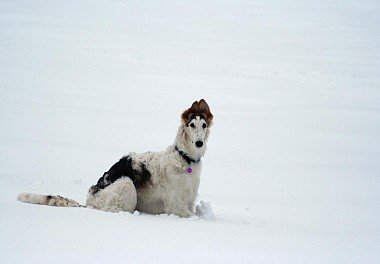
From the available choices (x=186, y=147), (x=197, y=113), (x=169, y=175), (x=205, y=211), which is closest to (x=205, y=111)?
(x=197, y=113)

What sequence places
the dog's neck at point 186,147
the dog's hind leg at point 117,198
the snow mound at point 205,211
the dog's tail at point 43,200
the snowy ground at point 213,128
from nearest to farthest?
1. the snowy ground at point 213,128
2. the dog's tail at point 43,200
3. the dog's hind leg at point 117,198
4. the snow mound at point 205,211
5. the dog's neck at point 186,147

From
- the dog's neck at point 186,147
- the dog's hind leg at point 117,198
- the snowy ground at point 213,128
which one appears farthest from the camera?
the dog's neck at point 186,147

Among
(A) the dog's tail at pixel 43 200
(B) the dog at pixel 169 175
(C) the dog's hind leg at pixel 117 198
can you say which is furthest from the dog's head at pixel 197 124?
(A) the dog's tail at pixel 43 200

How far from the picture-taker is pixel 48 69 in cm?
2334

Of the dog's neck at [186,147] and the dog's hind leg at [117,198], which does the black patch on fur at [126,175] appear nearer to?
the dog's hind leg at [117,198]

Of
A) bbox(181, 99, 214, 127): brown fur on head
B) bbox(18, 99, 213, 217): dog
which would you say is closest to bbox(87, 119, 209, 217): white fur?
bbox(18, 99, 213, 217): dog

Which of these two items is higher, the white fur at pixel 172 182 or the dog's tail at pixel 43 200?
the white fur at pixel 172 182

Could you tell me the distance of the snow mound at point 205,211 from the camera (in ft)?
24.1

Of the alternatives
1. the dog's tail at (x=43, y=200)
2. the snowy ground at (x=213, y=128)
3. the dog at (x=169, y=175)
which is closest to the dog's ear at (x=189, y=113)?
the dog at (x=169, y=175)

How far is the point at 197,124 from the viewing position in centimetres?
741

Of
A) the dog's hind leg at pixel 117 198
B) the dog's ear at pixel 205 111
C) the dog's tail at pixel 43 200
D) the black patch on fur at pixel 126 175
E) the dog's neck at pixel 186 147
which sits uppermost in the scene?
the dog's ear at pixel 205 111

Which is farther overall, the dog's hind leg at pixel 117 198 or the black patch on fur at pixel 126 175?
the black patch on fur at pixel 126 175

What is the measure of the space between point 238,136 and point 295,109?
4837 mm

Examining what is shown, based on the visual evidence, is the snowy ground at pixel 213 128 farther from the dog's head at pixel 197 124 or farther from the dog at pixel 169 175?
the dog's head at pixel 197 124
